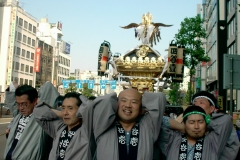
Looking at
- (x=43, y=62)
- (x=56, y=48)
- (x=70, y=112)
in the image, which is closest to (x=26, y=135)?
(x=70, y=112)

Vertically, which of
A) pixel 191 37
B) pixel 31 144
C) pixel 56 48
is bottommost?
pixel 31 144

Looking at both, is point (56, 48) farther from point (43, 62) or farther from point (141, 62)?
point (141, 62)

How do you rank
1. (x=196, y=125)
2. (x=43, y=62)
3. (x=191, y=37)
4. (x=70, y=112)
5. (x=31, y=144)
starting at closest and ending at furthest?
(x=196, y=125) < (x=70, y=112) < (x=31, y=144) < (x=191, y=37) < (x=43, y=62)

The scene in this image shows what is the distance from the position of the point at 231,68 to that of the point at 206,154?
400 centimetres

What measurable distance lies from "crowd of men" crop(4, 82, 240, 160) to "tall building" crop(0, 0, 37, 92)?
46576mm

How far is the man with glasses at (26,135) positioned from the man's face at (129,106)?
1.30 meters

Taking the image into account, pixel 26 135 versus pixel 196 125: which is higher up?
pixel 196 125

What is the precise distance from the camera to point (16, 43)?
178 feet

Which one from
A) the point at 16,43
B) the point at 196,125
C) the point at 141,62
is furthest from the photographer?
the point at 16,43

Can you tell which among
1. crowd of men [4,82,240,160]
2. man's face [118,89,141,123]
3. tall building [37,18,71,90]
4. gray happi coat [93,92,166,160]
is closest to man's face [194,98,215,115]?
crowd of men [4,82,240,160]

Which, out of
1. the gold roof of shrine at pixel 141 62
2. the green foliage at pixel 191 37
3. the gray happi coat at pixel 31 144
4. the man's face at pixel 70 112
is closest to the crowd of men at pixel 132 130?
the man's face at pixel 70 112

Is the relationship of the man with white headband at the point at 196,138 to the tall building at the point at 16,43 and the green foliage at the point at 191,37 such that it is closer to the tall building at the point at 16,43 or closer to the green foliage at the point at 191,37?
the green foliage at the point at 191,37

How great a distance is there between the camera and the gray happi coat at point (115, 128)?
304 cm

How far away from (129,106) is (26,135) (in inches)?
→ 59.0
